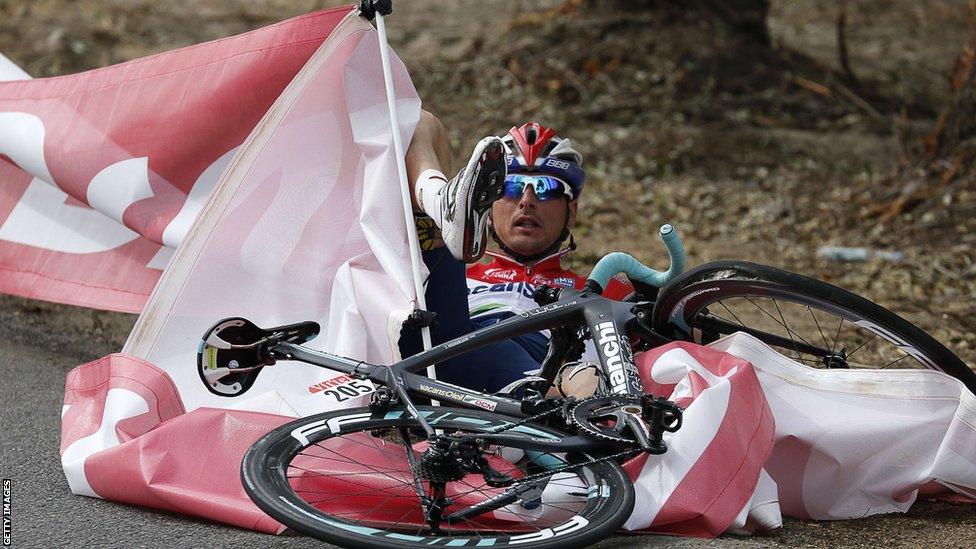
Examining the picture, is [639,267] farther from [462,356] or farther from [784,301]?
[462,356]

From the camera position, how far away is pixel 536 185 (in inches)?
170

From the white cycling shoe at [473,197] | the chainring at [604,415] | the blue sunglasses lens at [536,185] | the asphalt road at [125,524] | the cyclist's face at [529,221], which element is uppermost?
the white cycling shoe at [473,197]

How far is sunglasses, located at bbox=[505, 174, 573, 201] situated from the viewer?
4316mm

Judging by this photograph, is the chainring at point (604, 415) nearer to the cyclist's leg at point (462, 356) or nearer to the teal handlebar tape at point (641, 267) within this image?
the teal handlebar tape at point (641, 267)

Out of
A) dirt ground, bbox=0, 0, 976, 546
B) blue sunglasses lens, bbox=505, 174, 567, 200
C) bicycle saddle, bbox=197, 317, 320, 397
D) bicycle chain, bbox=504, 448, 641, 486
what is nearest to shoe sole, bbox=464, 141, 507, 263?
bicycle saddle, bbox=197, 317, 320, 397

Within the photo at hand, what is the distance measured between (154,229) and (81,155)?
43 cm

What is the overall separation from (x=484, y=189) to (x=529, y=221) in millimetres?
1006

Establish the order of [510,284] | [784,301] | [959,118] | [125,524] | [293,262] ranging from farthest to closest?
[959,118]
[510,284]
[293,262]
[784,301]
[125,524]

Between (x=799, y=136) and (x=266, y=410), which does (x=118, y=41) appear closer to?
(x=799, y=136)

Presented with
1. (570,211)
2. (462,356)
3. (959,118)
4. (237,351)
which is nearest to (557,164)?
(570,211)

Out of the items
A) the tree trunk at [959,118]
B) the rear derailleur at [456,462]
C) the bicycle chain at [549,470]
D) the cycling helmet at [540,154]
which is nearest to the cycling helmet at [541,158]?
the cycling helmet at [540,154]

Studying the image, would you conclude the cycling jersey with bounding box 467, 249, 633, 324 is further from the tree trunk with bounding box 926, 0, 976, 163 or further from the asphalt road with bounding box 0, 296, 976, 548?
the tree trunk with bounding box 926, 0, 976, 163

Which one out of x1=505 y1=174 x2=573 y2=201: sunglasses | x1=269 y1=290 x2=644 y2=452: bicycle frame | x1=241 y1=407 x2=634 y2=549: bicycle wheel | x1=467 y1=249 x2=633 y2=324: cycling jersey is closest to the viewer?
x1=241 y1=407 x2=634 y2=549: bicycle wheel

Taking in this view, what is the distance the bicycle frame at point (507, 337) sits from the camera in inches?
124
